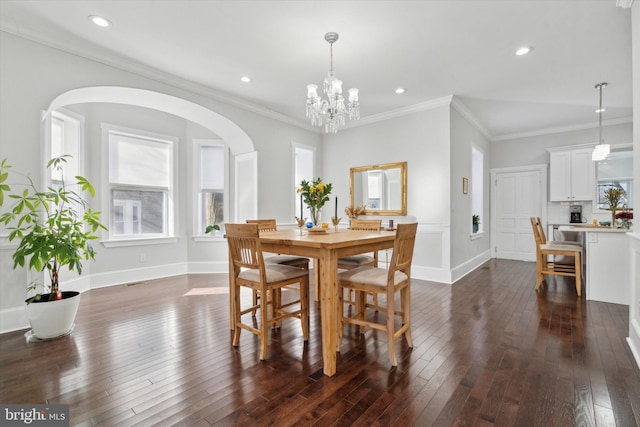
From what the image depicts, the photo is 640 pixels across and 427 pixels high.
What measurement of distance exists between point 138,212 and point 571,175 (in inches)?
320

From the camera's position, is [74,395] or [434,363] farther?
[434,363]

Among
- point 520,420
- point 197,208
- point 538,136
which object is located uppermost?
point 538,136

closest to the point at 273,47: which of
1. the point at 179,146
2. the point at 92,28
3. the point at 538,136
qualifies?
the point at 92,28

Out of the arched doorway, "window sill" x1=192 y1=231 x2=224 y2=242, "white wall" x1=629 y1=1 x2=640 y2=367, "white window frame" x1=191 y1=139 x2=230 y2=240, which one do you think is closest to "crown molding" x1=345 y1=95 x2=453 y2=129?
the arched doorway

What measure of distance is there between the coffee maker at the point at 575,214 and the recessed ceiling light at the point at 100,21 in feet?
26.1

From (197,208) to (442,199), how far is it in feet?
13.9

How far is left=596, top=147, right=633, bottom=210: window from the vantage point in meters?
5.29

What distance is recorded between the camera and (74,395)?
5.58ft

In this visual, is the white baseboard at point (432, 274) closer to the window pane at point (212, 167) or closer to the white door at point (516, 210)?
the white door at point (516, 210)

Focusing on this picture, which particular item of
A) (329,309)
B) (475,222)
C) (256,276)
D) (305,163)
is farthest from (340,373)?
(475,222)

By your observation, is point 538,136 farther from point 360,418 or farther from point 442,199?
point 360,418

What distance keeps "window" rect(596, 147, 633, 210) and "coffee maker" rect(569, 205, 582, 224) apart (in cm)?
28

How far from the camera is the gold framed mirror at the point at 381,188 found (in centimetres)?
495

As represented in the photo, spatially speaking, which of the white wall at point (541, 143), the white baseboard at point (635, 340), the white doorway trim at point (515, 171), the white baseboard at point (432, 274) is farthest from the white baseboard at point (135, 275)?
the white wall at point (541, 143)
